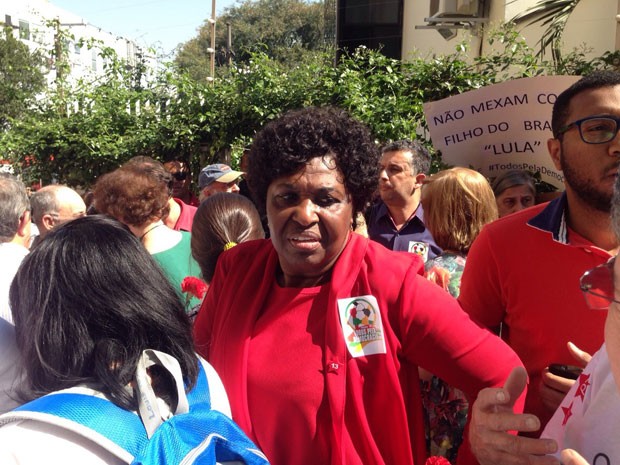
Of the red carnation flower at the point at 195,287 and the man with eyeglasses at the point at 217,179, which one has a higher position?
the man with eyeglasses at the point at 217,179

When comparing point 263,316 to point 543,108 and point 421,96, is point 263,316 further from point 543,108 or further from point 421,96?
point 421,96

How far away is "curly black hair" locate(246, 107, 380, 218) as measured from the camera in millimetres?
2213

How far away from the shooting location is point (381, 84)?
6840mm

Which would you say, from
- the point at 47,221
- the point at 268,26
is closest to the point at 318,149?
the point at 47,221

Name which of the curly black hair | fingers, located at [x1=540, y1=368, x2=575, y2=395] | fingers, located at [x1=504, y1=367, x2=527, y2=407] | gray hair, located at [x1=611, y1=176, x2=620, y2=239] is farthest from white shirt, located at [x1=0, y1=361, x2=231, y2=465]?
fingers, located at [x1=540, y1=368, x2=575, y2=395]

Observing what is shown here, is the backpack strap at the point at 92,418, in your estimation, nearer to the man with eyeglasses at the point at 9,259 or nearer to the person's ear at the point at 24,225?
the man with eyeglasses at the point at 9,259

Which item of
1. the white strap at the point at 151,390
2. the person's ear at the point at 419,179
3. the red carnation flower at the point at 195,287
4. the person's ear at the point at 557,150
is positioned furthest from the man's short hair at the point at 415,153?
the white strap at the point at 151,390

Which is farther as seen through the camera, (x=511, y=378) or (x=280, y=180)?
(x=280, y=180)

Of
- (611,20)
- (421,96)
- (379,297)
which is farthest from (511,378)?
(611,20)

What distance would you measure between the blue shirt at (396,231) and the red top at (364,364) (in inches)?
Result: 94.0

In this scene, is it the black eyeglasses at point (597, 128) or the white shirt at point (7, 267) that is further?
the white shirt at point (7, 267)

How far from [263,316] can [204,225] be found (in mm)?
1008

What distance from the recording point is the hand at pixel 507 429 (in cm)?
147

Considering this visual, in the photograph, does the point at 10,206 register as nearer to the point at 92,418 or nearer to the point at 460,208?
the point at 460,208
